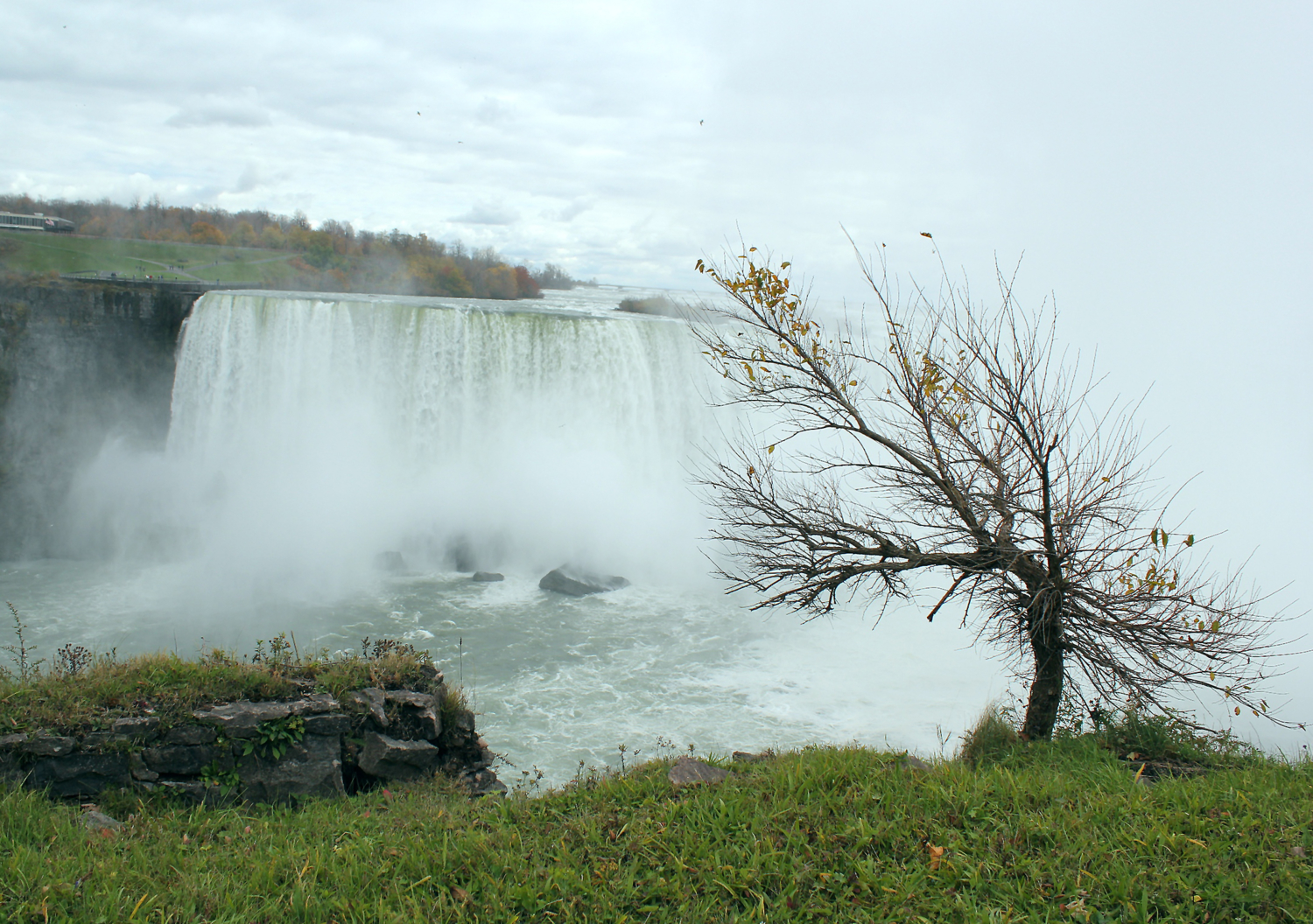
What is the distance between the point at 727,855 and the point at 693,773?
1.01 meters

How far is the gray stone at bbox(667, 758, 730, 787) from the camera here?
13.3ft

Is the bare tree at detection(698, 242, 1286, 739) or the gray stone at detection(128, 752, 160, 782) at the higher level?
the bare tree at detection(698, 242, 1286, 739)

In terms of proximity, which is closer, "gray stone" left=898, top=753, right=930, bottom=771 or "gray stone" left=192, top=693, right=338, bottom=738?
"gray stone" left=898, top=753, right=930, bottom=771

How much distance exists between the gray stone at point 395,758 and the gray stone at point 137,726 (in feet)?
3.76

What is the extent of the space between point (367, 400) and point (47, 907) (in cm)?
1470

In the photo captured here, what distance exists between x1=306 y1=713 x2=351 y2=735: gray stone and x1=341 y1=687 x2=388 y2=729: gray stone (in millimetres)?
95

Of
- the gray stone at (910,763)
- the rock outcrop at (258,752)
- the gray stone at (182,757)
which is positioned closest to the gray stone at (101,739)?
the rock outcrop at (258,752)

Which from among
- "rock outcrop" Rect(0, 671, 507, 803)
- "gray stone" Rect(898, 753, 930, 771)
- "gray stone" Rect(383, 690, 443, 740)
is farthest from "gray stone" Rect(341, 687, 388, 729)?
"gray stone" Rect(898, 753, 930, 771)

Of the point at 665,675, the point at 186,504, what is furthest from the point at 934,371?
the point at 186,504

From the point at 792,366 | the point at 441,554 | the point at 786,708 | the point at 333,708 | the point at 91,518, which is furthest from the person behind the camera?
the point at 91,518

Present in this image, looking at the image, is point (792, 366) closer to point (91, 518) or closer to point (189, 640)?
point (189, 640)

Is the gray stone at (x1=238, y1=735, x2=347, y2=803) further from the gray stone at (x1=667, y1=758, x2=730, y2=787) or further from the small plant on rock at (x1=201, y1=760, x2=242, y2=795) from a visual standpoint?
the gray stone at (x1=667, y1=758, x2=730, y2=787)

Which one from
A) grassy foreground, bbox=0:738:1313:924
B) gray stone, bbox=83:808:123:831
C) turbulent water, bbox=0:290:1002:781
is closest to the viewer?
grassy foreground, bbox=0:738:1313:924

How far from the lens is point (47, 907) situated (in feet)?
8.92
